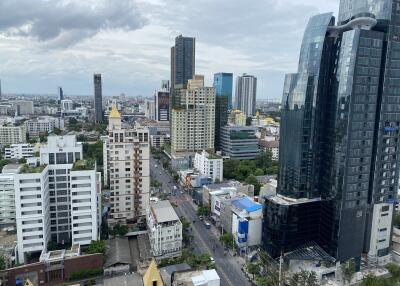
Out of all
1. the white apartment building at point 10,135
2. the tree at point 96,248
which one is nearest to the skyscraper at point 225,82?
the white apartment building at point 10,135

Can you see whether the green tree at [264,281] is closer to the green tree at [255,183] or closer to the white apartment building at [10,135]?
the green tree at [255,183]

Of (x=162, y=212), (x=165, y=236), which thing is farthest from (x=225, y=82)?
(x=165, y=236)

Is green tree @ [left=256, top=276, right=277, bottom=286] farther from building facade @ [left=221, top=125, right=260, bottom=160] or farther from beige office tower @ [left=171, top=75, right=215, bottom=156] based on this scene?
building facade @ [left=221, top=125, right=260, bottom=160]

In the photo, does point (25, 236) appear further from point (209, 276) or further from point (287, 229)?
point (287, 229)

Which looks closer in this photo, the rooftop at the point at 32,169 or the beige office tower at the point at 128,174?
the rooftop at the point at 32,169

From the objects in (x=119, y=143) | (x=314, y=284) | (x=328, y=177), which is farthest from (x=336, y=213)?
(x=119, y=143)

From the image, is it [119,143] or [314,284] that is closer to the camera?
[314,284]
